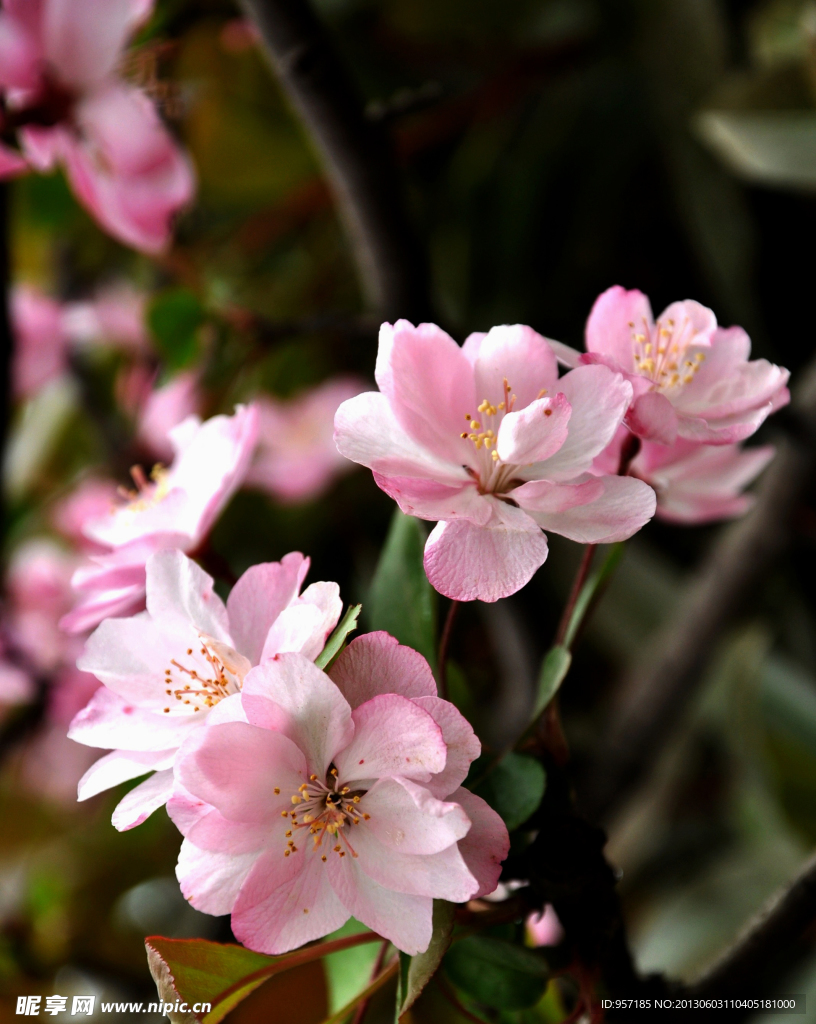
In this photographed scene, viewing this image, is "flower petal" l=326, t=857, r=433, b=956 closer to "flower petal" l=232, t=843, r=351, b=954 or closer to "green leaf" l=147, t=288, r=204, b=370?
"flower petal" l=232, t=843, r=351, b=954

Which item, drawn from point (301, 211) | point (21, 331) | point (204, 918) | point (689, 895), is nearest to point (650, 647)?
point (689, 895)

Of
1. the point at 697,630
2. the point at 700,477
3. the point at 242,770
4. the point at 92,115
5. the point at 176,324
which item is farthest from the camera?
the point at 697,630

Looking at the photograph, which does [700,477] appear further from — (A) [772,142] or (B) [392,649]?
(A) [772,142]

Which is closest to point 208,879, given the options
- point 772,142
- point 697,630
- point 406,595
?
point 406,595

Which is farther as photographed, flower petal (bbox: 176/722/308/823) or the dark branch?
the dark branch

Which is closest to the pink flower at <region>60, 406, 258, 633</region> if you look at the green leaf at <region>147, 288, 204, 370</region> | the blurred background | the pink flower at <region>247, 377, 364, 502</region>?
the green leaf at <region>147, 288, 204, 370</region>

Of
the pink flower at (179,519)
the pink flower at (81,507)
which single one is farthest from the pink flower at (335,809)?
the pink flower at (81,507)

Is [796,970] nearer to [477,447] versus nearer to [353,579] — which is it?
[353,579]
